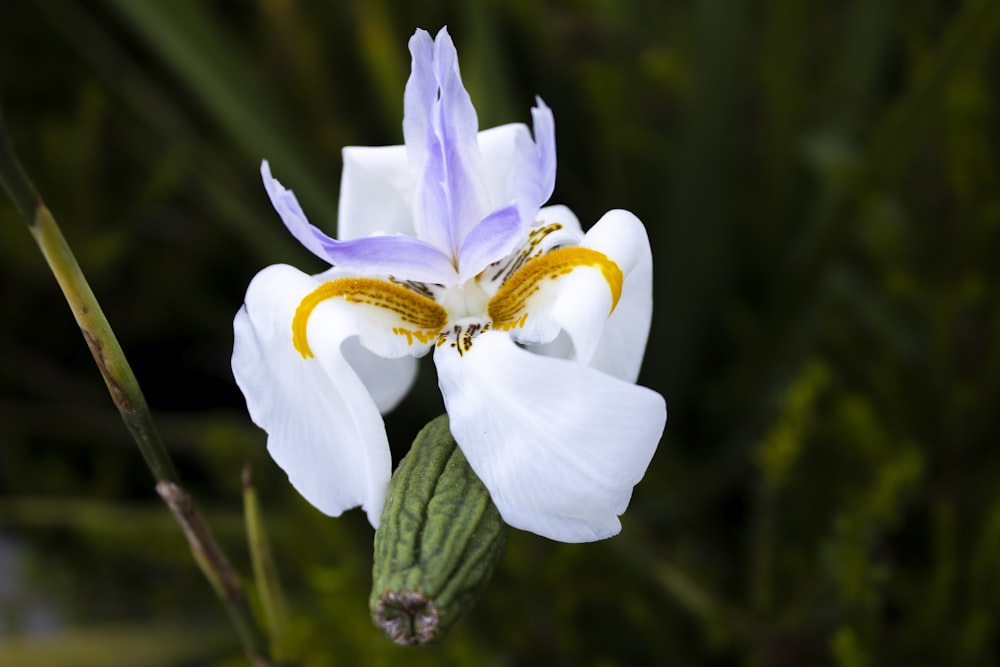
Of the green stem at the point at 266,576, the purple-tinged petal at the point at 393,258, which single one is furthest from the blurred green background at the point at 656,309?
the purple-tinged petal at the point at 393,258

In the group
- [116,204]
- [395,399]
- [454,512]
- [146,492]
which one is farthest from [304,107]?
[454,512]

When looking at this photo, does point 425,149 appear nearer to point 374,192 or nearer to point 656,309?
point 374,192

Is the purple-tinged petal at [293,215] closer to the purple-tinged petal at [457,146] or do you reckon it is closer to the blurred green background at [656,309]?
the purple-tinged petal at [457,146]

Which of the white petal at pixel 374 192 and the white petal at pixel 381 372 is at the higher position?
the white petal at pixel 374 192

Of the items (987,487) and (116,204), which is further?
(116,204)

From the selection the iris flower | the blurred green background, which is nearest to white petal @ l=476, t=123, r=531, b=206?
the iris flower

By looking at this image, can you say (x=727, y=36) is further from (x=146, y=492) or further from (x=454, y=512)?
(x=146, y=492)
